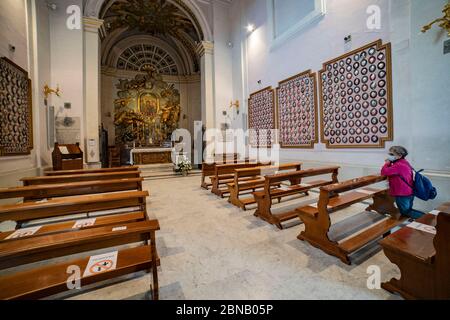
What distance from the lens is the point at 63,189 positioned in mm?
2686

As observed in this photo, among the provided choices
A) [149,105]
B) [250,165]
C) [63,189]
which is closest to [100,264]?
[63,189]

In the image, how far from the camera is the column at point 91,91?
6.80 metres

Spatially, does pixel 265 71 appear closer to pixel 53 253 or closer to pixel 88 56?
pixel 88 56

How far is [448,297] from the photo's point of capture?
4.32 feet

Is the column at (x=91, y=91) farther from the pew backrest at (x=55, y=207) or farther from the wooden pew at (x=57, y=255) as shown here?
the wooden pew at (x=57, y=255)

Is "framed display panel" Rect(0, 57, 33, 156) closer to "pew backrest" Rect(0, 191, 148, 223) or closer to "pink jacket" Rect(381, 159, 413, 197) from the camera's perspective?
"pew backrest" Rect(0, 191, 148, 223)

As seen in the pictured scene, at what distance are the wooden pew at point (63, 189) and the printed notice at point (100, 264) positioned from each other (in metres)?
1.44

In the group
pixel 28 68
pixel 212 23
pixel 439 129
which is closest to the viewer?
pixel 439 129

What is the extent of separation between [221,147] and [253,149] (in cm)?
186

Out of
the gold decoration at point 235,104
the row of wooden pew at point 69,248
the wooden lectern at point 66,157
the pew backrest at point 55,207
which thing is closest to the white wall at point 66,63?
the wooden lectern at point 66,157

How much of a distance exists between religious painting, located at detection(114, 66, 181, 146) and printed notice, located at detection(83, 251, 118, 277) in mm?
10532

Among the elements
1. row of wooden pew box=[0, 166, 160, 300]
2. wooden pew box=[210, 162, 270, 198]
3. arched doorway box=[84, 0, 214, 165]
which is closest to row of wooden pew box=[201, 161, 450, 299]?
wooden pew box=[210, 162, 270, 198]

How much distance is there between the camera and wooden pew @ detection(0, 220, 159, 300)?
1145 mm
